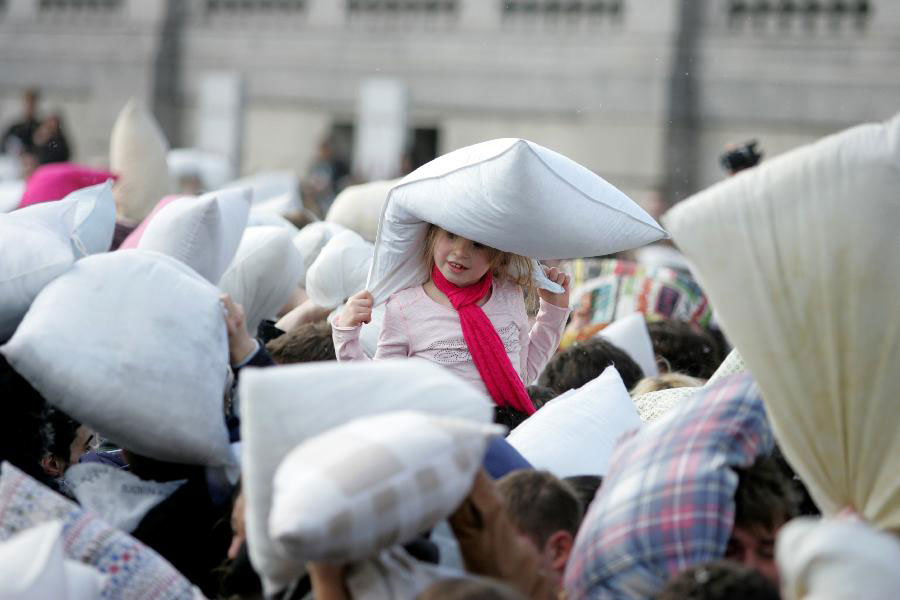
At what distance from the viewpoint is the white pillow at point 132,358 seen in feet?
8.98

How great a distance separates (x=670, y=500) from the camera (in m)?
2.36

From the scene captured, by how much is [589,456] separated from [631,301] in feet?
9.58

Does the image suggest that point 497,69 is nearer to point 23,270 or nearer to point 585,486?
point 23,270

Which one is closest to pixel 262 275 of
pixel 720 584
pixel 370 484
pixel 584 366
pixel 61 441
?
pixel 584 366

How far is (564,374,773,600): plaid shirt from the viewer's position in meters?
2.33

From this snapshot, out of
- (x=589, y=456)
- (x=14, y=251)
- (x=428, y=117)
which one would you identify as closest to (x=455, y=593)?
(x=589, y=456)

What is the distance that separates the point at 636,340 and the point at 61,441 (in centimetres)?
235

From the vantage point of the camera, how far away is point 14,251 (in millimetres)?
2994

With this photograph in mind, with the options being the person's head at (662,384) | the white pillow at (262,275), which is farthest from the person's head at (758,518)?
the white pillow at (262,275)

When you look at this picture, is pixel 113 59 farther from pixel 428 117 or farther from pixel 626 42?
pixel 626 42

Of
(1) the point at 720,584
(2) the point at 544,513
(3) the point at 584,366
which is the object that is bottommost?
(3) the point at 584,366

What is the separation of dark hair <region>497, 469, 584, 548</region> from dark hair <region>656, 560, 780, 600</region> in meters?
0.43

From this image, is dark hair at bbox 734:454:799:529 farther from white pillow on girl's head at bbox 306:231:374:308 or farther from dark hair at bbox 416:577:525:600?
white pillow on girl's head at bbox 306:231:374:308

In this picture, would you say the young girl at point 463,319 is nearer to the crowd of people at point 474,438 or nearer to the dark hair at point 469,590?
the crowd of people at point 474,438
